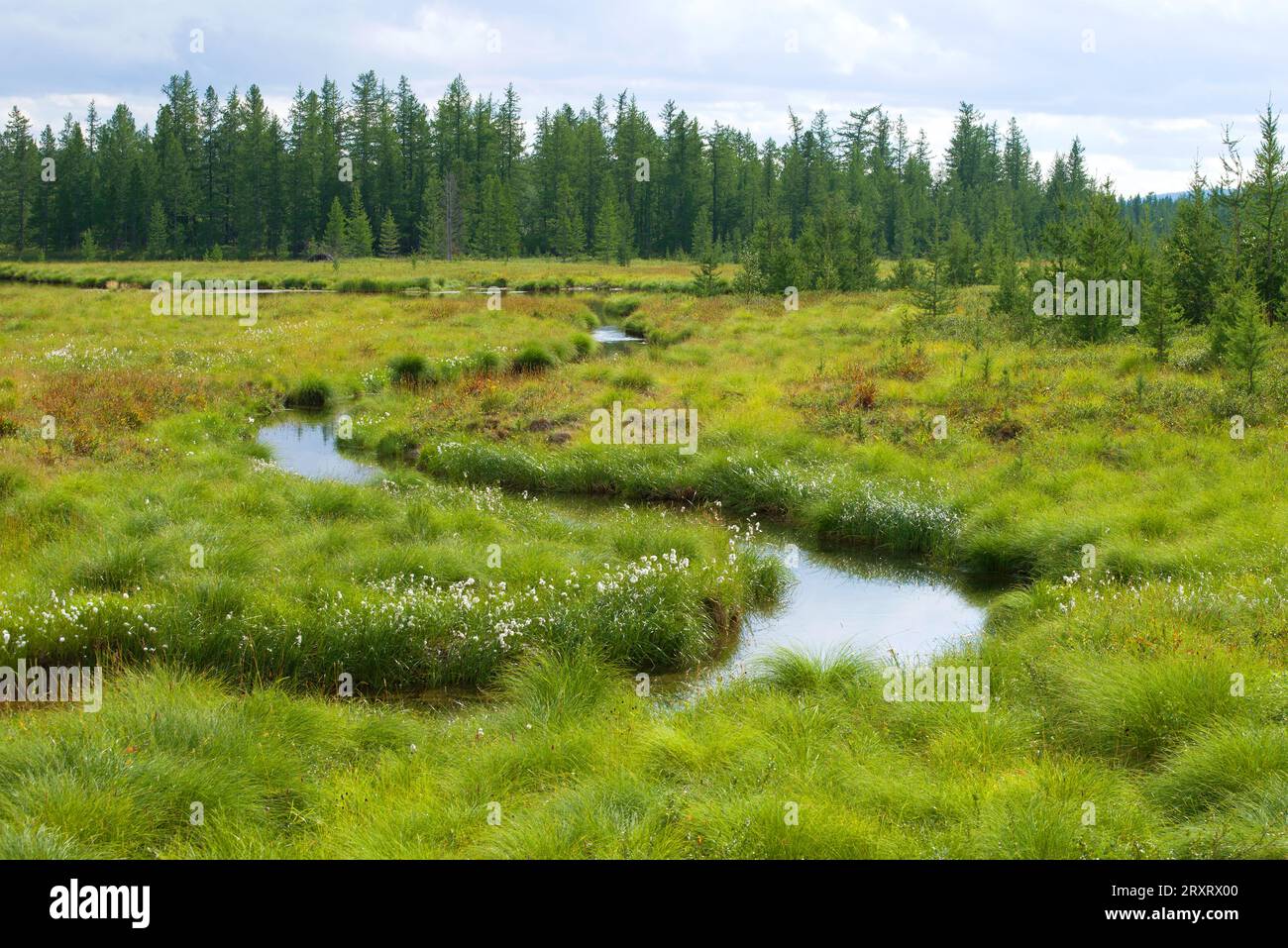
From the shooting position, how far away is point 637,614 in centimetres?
1132

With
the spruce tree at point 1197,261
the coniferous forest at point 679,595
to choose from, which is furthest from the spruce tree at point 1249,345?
the spruce tree at point 1197,261

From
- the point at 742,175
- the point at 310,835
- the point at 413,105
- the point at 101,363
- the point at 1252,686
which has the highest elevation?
the point at 413,105

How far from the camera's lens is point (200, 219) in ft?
324

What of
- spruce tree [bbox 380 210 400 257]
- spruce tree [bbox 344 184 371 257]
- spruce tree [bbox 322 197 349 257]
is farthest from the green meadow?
spruce tree [bbox 380 210 400 257]

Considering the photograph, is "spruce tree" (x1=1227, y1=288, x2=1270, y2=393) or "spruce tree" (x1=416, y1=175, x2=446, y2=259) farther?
"spruce tree" (x1=416, y1=175, x2=446, y2=259)

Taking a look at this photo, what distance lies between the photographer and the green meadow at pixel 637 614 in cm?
654

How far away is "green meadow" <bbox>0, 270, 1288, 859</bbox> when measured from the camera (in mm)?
6539

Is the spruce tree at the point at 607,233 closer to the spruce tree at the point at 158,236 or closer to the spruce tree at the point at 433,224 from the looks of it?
the spruce tree at the point at 433,224

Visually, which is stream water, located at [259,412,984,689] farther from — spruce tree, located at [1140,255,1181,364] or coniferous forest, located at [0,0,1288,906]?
spruce tree, located at [1140,255,1181,364]

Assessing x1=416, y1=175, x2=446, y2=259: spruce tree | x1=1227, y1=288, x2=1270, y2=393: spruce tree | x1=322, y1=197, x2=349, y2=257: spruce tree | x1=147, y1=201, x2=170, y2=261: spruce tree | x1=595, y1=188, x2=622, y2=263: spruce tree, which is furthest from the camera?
x1=147, y1=201, x2=170, y2=261: spruce tree

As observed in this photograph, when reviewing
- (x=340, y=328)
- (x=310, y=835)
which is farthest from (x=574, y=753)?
(x=340, y=328)

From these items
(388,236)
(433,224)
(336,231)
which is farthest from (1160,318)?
(388,236)

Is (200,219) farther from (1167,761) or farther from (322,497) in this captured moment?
(1167,761)

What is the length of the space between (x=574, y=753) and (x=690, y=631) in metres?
3.91
